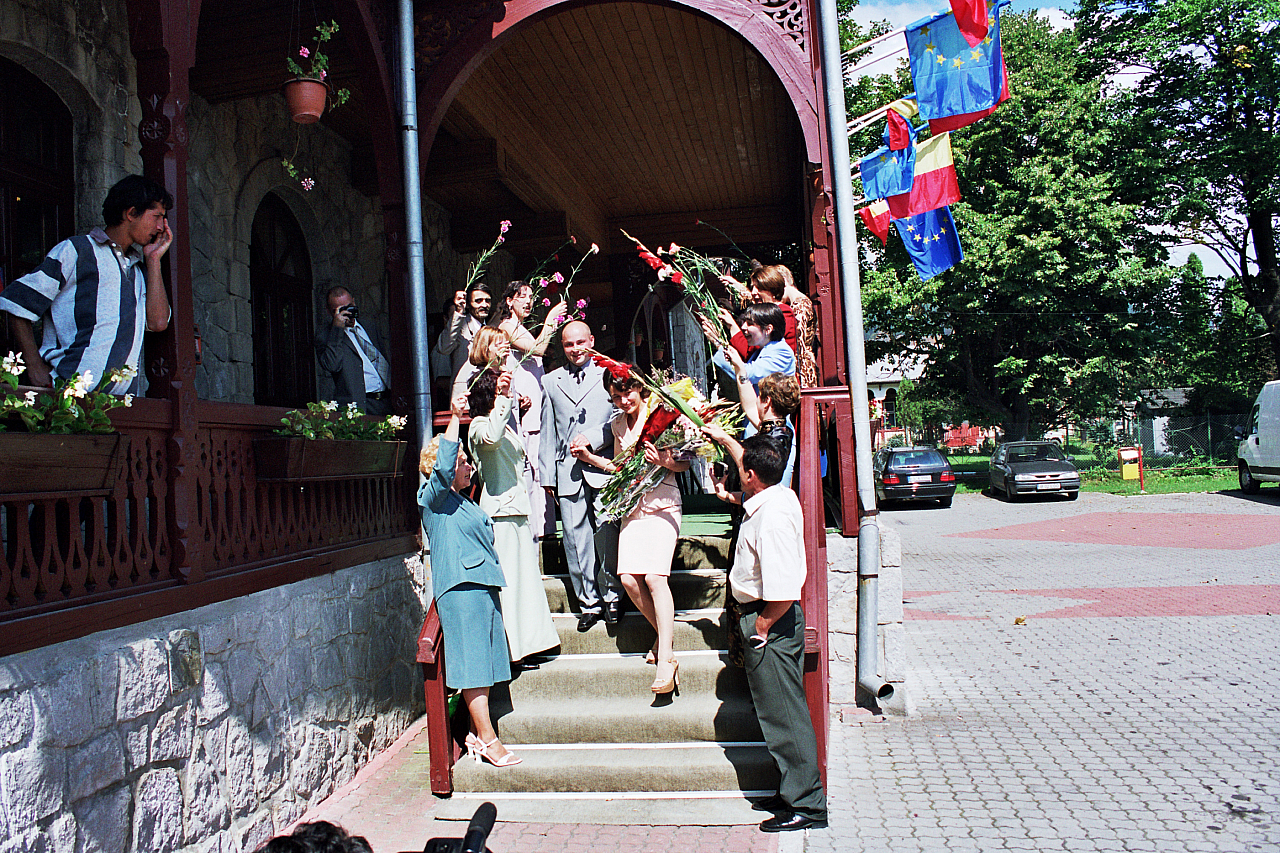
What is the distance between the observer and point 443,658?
17.1 feet

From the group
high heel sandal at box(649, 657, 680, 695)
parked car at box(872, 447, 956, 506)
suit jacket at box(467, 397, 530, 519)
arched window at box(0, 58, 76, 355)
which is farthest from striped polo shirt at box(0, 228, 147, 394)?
parked car at box(872, 447, 956, 506)

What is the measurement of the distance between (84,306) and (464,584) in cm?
223

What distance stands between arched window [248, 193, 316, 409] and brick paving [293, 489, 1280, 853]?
10.5ft

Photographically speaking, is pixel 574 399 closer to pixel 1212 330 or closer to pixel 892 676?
pixel 892 676

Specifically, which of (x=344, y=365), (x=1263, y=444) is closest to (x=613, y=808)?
(x=344, y=365)

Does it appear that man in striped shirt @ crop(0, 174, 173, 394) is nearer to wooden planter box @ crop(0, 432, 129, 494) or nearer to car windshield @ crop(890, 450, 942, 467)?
wooden planter box @ crop(0, 432, 129, 494)

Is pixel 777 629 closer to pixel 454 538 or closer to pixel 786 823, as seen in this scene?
pixel 786 823

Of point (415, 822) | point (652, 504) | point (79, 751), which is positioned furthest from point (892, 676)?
point (79, 751)

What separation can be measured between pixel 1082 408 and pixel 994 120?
921 centimetres

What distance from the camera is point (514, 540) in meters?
5.41

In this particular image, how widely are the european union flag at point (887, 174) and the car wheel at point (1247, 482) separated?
18390 mm

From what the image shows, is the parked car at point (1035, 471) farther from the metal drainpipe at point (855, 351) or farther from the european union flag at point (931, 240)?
the metal drainpipe at point (855, 351)

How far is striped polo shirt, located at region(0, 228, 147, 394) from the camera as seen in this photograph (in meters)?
3.78

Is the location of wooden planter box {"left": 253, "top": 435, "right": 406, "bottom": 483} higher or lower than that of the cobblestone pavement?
higher
